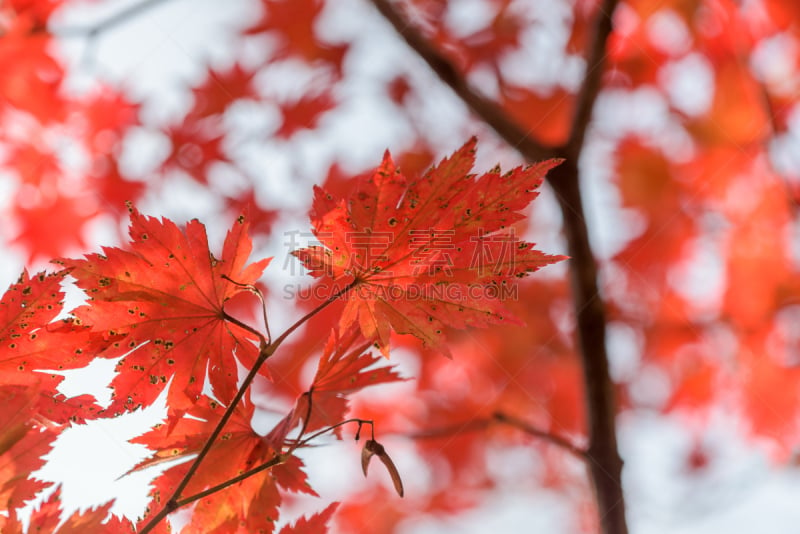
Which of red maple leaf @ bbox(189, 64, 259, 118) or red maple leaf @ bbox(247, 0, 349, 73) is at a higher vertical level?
red maple leaf @ bbox(247, 0, 349, 73)

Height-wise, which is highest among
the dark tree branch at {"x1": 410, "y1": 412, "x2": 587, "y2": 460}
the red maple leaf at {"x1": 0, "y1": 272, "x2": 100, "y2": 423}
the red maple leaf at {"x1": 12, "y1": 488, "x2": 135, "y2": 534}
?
the dark tree branch at {"x1": 410, "y1": 412, "x2": 587, "y2": 460}

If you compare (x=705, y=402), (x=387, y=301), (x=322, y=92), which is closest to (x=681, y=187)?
(x=705, y=402)

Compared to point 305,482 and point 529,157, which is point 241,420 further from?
point 529,157

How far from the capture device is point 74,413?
69 centimetres

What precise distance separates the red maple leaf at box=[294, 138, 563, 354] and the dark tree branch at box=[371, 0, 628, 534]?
579 millimetres

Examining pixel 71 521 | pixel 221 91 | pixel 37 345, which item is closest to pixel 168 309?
pixel 37 345

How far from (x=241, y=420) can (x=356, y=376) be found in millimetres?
148

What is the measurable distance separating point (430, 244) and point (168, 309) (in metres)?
0.32

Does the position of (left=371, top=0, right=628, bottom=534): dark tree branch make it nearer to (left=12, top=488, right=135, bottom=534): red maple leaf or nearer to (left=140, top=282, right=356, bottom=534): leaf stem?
(left=140, top=282, right=356, bottom=534): leaf stem

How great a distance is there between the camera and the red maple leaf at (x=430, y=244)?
698 mm

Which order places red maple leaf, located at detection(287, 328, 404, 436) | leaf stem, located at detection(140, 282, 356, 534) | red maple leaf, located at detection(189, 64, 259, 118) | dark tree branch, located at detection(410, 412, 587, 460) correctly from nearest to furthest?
leaf stem, located at detection(140, 282, 356, 534) < red maple leaf, located at detection(287, 328, 404, 436) < dark tree branch, located at detection(410, 412, 587, 460) < red maple leaf, located at detection(189, 64, 259, 118)

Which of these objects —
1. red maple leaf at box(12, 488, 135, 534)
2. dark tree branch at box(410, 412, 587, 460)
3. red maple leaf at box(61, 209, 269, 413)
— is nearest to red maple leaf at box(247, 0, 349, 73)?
dark tree branch at box(410, 412, 587, 460)

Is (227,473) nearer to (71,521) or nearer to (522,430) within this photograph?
(71,521)

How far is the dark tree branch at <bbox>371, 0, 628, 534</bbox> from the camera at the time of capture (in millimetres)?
1233
